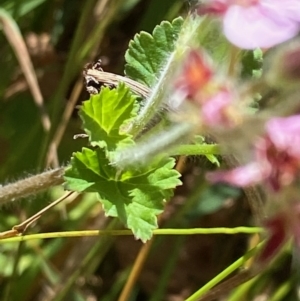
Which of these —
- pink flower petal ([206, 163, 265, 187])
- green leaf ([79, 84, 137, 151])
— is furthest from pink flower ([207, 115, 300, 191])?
green leaf ([79, 84, 137, 151])

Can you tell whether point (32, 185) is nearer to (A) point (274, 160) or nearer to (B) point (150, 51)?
(B) point (150, 51)

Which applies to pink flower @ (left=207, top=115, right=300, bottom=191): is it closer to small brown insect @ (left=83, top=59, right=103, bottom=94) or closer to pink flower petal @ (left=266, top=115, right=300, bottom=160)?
pink flower petal @ (left=266, top=115, right=300, bottom=160)

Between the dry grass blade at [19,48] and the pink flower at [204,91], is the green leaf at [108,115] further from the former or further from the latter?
the dry grass blade at [19,48]

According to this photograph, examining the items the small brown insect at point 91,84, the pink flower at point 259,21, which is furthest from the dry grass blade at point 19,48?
the pink flower at point 259,21

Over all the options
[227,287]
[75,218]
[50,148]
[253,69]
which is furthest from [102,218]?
[253,69]

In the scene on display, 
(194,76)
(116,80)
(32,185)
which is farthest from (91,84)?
(194,76)
